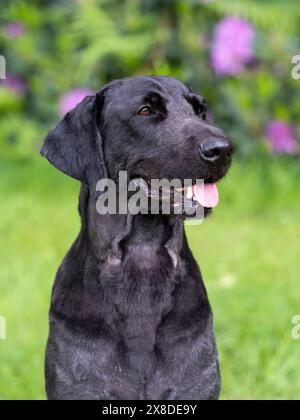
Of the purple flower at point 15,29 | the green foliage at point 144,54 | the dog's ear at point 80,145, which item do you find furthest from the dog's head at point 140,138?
the purple flower at point 15,29

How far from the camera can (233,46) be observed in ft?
26.7

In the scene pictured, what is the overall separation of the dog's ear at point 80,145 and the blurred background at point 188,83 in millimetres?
2529

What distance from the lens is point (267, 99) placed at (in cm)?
811

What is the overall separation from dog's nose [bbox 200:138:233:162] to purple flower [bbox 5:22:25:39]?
19.4ft

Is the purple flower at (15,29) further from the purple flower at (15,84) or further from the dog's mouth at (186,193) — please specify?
the dog's mouth at (186,193)

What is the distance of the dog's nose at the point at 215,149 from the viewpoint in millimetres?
3199

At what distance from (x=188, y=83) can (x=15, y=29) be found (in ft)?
6.34

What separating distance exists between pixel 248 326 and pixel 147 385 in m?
1.99

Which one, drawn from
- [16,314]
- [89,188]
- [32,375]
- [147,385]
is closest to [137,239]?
[89,188]

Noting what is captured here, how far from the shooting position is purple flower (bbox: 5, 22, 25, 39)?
8.71m

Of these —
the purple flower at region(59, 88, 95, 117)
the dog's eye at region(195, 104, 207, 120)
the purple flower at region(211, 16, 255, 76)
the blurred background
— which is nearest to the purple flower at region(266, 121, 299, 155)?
the blurred background

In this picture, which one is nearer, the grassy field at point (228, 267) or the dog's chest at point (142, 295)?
the dog's chest at point (142, 295)

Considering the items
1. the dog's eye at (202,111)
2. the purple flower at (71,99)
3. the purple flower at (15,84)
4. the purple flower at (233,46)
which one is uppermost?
the purple flower at (233,46)

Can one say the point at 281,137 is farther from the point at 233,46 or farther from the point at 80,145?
the point at 80,145
